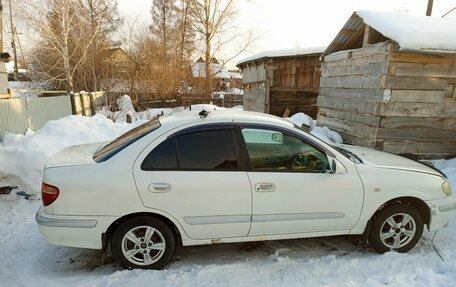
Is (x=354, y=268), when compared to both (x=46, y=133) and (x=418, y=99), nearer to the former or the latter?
(x=418, y=99)

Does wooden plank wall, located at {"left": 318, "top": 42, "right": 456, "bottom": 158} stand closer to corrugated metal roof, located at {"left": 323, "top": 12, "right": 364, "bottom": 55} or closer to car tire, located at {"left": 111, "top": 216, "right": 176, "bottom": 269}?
corrugated metal roof, located at {"left": 323, "top": 12, "right": 364, "bottom": 55}

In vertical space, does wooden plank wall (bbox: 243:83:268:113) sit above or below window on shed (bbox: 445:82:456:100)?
below

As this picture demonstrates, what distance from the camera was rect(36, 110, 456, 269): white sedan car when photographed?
3047mm

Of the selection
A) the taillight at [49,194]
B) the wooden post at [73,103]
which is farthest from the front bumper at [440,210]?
the wooden post at [73,103]

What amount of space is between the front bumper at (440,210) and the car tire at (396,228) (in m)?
0.15

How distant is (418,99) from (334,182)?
16.5 feet

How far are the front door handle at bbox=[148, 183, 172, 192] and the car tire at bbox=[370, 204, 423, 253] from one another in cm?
237

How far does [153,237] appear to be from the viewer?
3.22 metres

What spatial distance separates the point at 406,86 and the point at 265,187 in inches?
213

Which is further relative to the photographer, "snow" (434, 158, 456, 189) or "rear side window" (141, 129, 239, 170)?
"snow" (434, 158, 456, 189)

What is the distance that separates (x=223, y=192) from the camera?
10.5ft

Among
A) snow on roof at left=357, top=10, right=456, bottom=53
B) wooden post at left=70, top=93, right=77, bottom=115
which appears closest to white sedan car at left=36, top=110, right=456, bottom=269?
snow on roof at left=357, top=10, right=456, bottom=53

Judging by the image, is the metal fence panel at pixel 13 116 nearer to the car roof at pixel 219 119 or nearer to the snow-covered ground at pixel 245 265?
the snow-covered ground at pixel 245 265

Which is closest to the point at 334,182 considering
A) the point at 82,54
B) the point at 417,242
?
the point at 417,242
